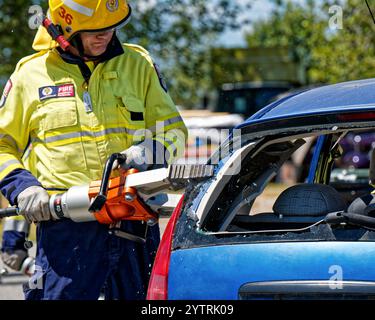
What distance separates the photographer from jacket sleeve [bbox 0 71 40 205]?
4672 mm

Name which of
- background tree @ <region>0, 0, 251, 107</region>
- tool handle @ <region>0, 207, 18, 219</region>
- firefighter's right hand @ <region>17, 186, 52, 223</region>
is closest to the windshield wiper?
firefighter's right hand @ <region>17, 186, 52, 223</region>

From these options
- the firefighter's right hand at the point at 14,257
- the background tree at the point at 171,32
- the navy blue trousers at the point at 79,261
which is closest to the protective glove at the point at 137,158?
the navy blue trousers at the point at 79,261

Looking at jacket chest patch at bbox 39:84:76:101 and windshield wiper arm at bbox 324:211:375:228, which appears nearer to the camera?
windshield wiper arm at bbox 324:211:375:228

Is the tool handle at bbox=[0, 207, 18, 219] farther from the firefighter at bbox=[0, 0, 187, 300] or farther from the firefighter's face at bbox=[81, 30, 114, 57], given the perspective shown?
the firefighter's face at bbox=[81, 30, 114, 57]

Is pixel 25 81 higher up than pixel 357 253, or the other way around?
pixel 25 81

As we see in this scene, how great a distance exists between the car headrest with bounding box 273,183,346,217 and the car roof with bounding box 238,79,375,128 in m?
0.32

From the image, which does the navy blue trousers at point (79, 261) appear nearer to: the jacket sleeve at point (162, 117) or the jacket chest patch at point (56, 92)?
the jacket sleeve at point (162, 117)

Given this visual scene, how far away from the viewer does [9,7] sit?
652 inches

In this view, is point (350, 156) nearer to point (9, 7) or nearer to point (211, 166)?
point (9, 7)

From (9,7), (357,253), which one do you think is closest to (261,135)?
(357,253)

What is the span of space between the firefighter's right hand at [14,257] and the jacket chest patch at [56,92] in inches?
61.0

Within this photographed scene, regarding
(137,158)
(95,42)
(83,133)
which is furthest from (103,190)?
(95,42)

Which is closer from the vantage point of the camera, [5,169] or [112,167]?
[112,167]
